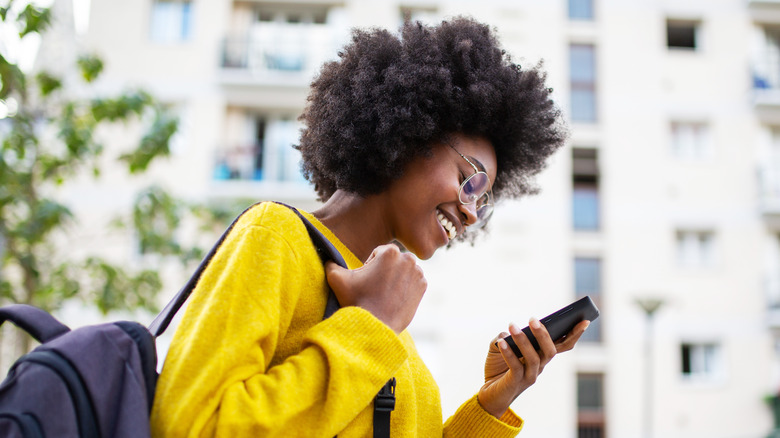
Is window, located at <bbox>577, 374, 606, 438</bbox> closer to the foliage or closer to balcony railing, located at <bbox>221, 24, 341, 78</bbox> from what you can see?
balcony railing, located at <bbox>221, 24, 341, 78</bbox>

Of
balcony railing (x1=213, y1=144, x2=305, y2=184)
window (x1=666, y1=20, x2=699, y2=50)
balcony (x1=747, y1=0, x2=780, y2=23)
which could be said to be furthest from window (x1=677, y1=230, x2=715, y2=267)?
balcony railing (x1=213, y1=144, x2=305, y2=184)

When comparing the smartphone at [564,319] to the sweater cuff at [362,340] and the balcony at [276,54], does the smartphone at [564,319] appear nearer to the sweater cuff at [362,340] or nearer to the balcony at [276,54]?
the sweater cuff at [362,340]

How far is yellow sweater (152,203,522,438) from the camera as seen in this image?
40.3 inches

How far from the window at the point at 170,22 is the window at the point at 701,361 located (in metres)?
12.4

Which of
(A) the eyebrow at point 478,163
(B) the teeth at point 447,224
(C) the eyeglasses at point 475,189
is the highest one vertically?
(A) the eyebrow at point 478,163

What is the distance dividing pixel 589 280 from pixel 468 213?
13432 millimetres

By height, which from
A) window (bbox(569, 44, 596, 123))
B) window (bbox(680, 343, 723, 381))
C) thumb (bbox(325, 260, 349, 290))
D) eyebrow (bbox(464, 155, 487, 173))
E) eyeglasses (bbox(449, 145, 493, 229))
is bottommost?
window (bbox(680, 343, 723, 381))

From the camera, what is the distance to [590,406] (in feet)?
46.1

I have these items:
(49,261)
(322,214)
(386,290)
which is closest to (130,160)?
(49,261)

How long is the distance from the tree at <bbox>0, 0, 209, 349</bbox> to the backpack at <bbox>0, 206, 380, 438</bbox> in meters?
4.72

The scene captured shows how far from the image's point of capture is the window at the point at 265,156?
1333 centimetres

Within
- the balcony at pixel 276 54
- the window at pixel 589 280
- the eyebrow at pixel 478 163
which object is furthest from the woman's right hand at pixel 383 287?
the window at pixel 589 280

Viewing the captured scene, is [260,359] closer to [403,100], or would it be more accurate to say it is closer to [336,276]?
[336,276]

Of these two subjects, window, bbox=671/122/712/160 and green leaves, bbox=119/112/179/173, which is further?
window, bbox=671/122/712/160
